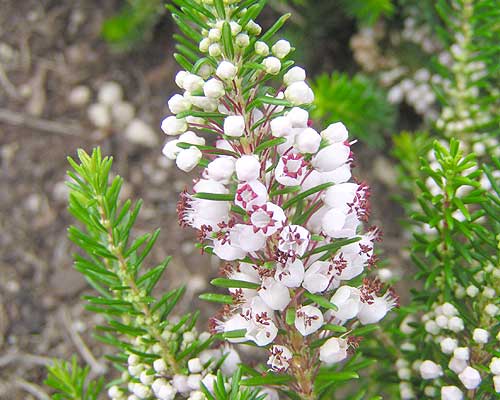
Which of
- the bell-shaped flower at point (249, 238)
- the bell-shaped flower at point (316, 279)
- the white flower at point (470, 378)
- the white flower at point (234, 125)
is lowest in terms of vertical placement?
the white flower at point (470, 378)

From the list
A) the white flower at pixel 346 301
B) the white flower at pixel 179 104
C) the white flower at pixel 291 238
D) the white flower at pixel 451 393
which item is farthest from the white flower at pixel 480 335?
the white flower at pixel 179 104

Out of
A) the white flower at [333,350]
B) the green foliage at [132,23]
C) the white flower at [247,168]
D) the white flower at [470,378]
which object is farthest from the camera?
the green foliage at [132,23]

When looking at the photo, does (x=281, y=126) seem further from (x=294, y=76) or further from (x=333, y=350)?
(x=333, y=350)

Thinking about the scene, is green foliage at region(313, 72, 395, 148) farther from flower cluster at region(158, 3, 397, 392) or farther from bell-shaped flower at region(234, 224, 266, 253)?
bell-shaped flower at region(234, 224, 266, 253)

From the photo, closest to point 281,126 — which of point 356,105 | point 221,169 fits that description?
point 221,169

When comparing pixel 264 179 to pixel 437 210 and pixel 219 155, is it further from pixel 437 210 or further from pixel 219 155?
pixel 437 210

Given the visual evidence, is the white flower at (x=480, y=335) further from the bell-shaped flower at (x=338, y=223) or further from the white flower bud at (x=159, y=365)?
the white flower bud at (x=159, y=365)

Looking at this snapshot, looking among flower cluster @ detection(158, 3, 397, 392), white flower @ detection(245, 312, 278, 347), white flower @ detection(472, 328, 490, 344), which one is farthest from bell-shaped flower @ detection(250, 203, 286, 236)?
white flower @ detection(472, 328, 490, 344)
